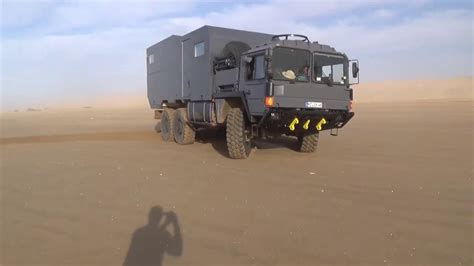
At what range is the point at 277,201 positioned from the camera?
573 centimetres

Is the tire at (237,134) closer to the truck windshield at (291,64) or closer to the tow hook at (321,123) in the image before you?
the truck windshield at (291,64)

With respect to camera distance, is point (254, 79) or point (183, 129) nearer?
point (254, 79)

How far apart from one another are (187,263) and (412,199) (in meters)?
3.53

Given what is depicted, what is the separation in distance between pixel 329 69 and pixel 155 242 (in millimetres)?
6139

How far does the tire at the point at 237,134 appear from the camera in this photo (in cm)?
919

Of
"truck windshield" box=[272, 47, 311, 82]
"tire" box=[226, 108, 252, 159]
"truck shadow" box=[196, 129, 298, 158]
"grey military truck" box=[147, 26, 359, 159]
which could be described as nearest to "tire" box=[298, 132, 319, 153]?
"grey military truck" box=[147, 26, 359, 159]

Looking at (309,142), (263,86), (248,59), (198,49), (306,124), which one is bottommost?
(309,142)

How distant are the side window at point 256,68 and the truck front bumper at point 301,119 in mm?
875

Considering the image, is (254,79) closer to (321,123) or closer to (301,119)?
(301,119)

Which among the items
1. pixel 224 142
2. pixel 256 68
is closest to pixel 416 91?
pixel 224 142

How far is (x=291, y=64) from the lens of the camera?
859cm

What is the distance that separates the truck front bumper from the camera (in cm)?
832

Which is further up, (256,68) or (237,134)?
(256,68)

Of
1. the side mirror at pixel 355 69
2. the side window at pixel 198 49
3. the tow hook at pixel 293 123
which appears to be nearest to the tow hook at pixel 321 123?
the tow hook at pixel 293 123
